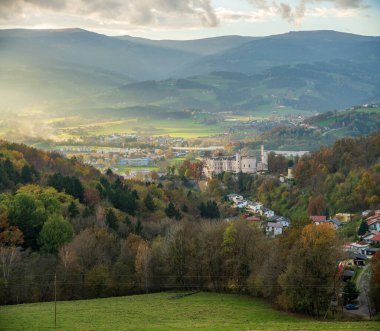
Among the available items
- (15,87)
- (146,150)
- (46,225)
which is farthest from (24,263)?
(15,87)

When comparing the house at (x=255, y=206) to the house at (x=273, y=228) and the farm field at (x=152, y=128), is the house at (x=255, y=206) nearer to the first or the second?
the house at (x=273, y=228)

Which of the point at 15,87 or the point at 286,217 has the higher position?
the point at 15,87

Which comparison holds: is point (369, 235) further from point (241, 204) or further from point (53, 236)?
point (53, 236)

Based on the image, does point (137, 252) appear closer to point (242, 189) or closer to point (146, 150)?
point (242, 189)

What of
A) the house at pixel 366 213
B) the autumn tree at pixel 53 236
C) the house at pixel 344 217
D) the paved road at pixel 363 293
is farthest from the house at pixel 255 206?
the autumn tree at pixel 53 236

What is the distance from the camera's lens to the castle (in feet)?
218

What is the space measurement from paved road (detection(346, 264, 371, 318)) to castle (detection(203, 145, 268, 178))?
3766 centimetres

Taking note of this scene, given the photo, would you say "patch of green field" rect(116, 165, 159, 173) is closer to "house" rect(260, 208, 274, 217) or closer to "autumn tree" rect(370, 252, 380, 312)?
"house" rect(260, 208, 274, 217)

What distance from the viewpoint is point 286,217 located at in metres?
47.1

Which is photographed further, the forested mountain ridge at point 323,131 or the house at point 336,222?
the forested mountain ridge at point 323,131

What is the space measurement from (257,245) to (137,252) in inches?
184

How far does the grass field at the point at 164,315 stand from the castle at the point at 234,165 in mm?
42732

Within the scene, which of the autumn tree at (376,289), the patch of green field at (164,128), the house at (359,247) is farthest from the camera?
the patch of green field at (164,128)

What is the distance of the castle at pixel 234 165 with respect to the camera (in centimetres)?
6650
